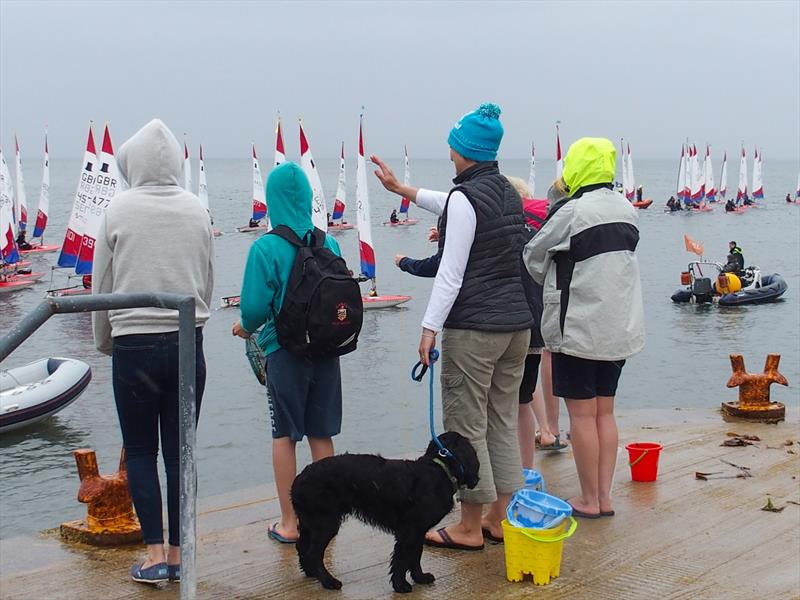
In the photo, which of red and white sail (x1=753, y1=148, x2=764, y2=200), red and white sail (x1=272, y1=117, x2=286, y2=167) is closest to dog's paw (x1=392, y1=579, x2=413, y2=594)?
red and white sail (x1=272, y1=117, x2=286, y2=167)

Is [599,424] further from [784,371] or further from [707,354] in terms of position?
[707,354]

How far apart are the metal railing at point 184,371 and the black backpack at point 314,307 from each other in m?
0.95

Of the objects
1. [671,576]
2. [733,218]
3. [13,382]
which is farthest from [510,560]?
[733,218]

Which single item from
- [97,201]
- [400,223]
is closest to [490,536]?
[97,201]

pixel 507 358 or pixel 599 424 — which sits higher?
pixel 507 358

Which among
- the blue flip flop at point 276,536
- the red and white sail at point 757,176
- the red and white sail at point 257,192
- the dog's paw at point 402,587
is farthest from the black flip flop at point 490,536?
the red and white sail at point 757,176

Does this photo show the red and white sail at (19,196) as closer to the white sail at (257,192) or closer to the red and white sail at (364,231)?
the white sail at (257,192)

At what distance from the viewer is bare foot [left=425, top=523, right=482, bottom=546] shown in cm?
416

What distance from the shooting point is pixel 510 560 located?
379cm

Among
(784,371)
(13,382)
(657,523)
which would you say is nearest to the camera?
(657,523)

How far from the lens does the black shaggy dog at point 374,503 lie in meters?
3.67

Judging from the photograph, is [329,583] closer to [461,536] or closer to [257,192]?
[461,536]

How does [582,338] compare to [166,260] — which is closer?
[166,260]

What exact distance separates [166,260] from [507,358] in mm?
1434
